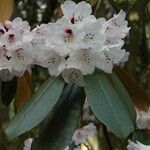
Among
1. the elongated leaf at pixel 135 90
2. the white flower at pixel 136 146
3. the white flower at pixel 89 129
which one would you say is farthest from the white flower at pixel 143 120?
the white flower at pixel 136 146

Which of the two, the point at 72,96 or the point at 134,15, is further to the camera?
the point at 134,15

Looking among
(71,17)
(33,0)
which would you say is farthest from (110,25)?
(33,0)

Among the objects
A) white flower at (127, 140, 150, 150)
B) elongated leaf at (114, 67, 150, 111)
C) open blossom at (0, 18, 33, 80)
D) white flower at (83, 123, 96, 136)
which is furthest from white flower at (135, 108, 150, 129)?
open blossom at (0, 18, 33, 80)

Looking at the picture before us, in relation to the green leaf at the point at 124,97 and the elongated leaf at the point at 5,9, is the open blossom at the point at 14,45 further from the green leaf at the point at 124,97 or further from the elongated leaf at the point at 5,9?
the green leaf at the point at 124,97

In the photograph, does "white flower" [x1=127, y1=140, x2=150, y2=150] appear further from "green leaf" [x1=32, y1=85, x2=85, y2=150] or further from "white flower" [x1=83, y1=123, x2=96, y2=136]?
"white flower" [x1=83, y1=123, x2=96, y2=136]

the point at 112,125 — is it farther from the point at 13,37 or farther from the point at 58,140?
the point at 13,37

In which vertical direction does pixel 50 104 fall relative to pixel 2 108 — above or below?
above
